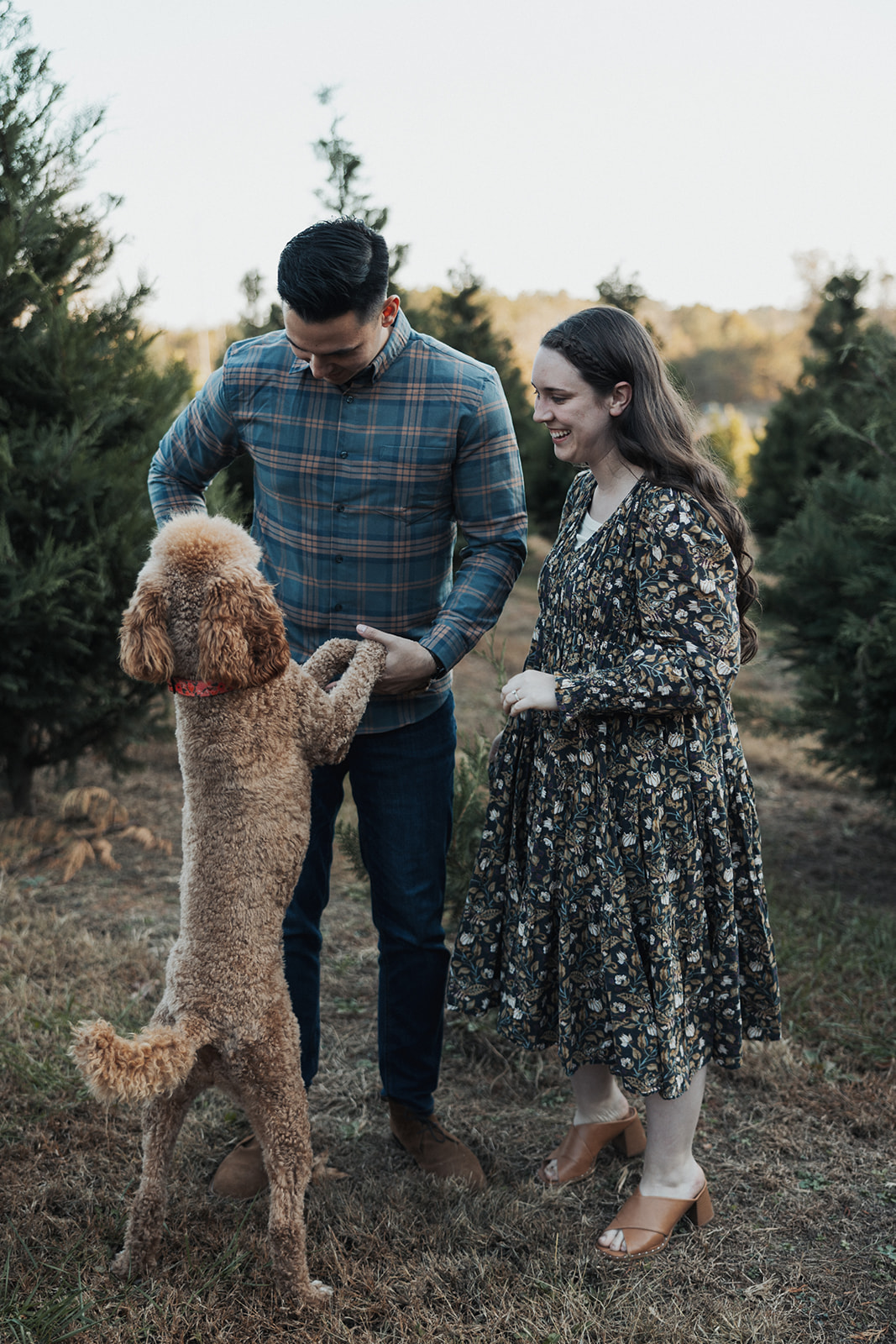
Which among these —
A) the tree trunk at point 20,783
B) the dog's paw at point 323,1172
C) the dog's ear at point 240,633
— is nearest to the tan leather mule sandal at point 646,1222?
the dog's paw at point 323,1172

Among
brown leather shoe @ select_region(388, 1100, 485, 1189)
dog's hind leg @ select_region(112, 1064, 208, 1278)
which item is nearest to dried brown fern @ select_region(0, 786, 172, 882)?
brown leather shoe @ select_region(388, 1100, 485, 1189)

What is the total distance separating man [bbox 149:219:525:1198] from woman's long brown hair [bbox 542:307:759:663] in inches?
11.4

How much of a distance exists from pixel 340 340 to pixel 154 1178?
1.98 meters

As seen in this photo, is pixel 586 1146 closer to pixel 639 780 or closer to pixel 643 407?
pixel 639 780

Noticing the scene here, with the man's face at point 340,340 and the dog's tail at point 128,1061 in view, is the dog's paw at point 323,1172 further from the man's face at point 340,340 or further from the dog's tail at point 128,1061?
the man's face at point 340,340

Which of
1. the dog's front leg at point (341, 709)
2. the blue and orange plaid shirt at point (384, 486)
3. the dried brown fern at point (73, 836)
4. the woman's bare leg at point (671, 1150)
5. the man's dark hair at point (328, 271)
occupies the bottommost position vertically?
the dried brown fern at point (73, 836)

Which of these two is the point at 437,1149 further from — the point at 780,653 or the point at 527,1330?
the point at 780,653

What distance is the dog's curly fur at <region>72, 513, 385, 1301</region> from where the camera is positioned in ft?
6.67

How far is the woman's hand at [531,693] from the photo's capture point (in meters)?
→ 2.29

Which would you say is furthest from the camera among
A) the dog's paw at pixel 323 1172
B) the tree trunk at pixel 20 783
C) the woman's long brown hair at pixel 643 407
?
the tree trunk at pixel 20 783

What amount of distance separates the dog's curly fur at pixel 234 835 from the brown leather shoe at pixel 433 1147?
1.95 feet

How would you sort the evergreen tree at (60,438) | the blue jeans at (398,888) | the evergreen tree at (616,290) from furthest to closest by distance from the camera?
the evergreen tree at (616,290)
the evergreen tree at (60,438)
the blue jeans at (398,888)

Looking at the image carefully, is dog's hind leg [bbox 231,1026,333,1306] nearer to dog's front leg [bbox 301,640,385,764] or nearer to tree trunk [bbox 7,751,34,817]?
dog's front leg [bbox 301,640,385,764]

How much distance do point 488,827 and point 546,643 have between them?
0.54 metres
